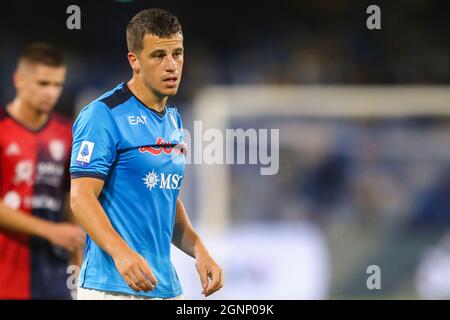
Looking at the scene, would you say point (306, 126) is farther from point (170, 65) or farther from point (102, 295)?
point (102, 295)

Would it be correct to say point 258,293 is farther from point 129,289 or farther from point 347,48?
point 129,289

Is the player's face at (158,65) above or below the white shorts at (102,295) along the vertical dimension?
above

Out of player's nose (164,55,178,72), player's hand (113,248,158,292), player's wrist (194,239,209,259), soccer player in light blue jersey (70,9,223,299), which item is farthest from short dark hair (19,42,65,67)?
player's hand (113,248,158,292)

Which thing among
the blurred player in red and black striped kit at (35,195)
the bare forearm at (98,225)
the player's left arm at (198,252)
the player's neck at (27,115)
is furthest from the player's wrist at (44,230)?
the bare forearm at (98,225)

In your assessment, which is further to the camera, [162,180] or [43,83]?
[43,83]

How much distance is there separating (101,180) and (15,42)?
5.11 meters

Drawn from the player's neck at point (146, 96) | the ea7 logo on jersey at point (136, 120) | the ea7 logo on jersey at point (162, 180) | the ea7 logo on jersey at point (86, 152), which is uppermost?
the player's neck at point (146, 96)

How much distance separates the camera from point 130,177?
3.34 m

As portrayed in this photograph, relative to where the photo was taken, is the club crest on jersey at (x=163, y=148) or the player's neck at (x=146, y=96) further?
the player's neck at (x=146, y=96)

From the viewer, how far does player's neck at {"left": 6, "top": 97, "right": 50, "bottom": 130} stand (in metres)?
5.14

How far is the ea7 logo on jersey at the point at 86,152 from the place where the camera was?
324 cm

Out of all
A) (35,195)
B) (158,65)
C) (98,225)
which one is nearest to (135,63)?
(158,65)

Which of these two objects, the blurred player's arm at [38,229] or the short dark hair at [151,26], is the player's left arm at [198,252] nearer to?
the short dark hair at [151,26]

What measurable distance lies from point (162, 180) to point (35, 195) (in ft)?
6.06
